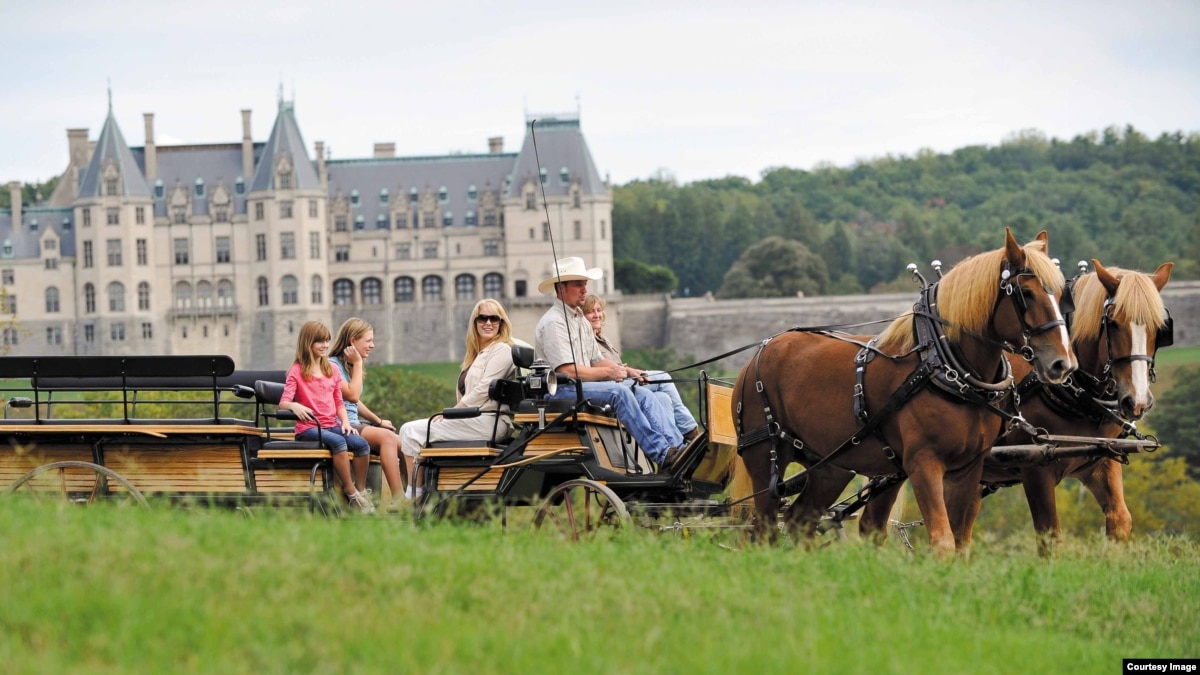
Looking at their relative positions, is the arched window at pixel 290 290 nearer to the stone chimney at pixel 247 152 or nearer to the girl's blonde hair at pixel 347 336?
the stone chimney at pixel 247 152

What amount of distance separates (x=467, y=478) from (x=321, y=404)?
0.98 metres

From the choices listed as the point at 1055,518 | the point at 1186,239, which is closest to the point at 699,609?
the point at 1055,518

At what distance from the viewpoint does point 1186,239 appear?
9419 cm

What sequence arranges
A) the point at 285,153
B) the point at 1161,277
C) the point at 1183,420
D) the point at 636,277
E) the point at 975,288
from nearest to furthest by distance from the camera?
the point at 975,288
the point at 1161,277
the point at 1183,420
the point at 285,153
the point at 636,277

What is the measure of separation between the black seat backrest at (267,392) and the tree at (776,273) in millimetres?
74040

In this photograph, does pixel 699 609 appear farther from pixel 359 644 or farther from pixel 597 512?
pixel 597 512

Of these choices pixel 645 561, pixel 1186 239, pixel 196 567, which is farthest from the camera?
pixel 1186 239

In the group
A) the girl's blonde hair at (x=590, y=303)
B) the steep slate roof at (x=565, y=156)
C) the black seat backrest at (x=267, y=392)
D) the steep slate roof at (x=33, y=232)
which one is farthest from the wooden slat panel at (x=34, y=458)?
the steep slate roof at (x=33, y=232)

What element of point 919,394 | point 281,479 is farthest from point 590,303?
point 919,394

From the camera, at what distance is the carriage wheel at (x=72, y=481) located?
801cm

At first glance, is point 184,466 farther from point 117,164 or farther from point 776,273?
point 776,273

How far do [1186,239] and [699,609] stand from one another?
94.2 metres

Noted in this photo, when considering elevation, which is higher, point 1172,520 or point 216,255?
point 216,255

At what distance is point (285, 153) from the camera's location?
7706cm
